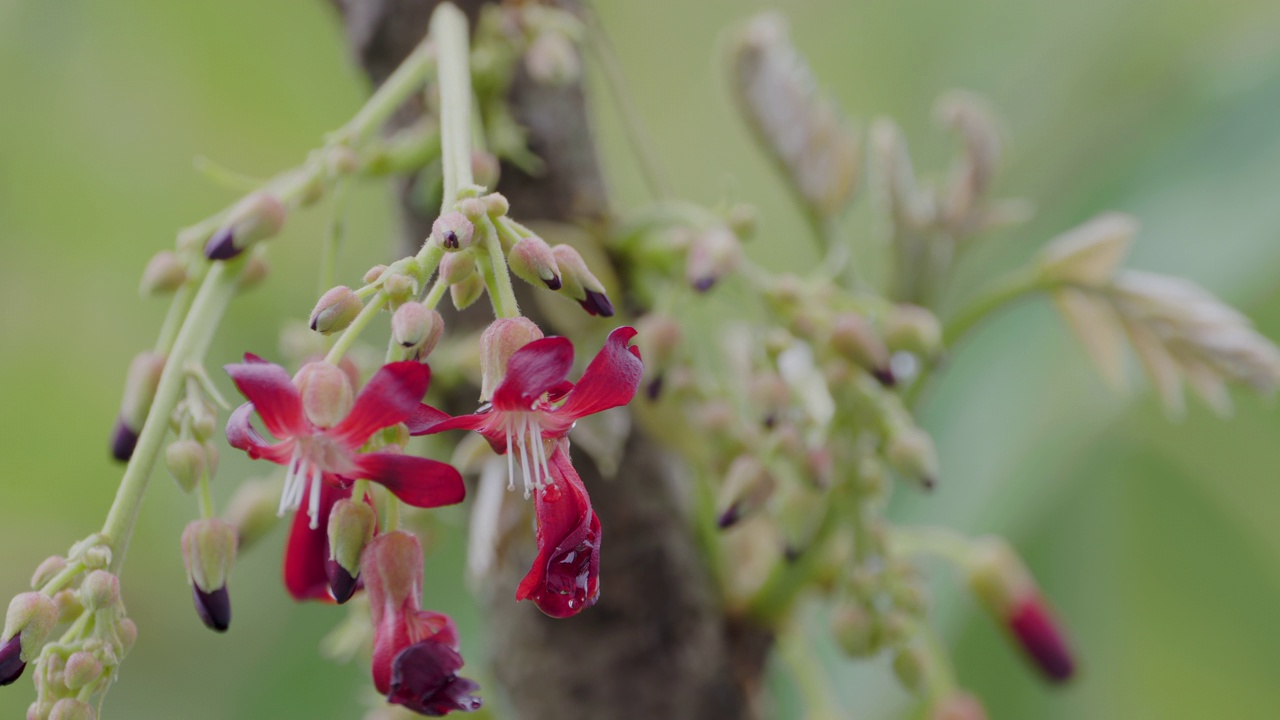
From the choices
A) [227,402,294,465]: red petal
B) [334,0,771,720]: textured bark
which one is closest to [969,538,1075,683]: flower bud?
[334,0,771,720]: textured bark

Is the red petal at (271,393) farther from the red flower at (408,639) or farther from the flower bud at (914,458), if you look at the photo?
the flower bud at (914,458)

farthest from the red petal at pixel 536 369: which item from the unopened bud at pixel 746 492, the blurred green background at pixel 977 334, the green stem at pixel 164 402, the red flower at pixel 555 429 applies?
the blurred green background at pixel 977 334

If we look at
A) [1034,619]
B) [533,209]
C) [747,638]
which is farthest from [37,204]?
[1034,619]

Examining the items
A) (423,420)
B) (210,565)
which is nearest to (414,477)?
(423,420)

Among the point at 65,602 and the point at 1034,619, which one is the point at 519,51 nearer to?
the point at 65,602

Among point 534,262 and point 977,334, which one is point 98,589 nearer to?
point 534,262

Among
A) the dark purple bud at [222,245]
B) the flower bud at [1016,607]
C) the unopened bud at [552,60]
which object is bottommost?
the flower bud at [1016,607]

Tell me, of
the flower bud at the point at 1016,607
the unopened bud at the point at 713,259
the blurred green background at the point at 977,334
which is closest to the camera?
the unopened bud at the point at 713,259
